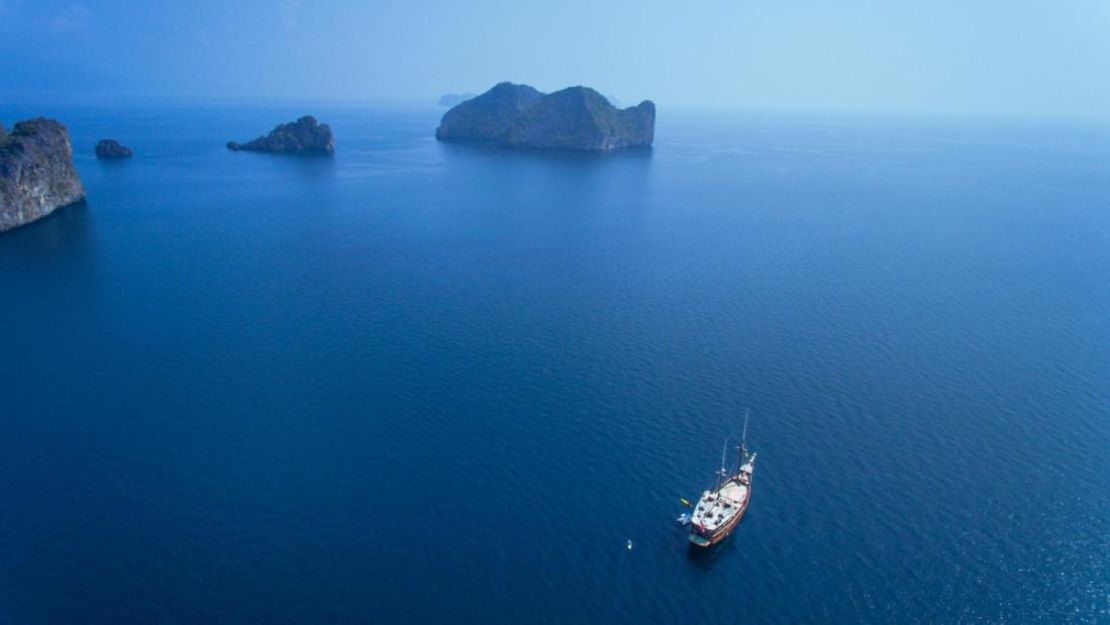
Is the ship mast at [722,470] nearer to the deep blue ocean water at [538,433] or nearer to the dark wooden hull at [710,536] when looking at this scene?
the deep blue ocean water at [538,433]

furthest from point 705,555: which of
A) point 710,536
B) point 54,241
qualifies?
point 54,241

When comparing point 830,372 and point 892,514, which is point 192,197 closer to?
point 830,372

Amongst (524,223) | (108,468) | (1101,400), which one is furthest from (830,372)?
(524,223)

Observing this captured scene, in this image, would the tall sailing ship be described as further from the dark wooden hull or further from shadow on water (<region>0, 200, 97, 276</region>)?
shadow on water (<region>0, 200, 97, 276</region>)

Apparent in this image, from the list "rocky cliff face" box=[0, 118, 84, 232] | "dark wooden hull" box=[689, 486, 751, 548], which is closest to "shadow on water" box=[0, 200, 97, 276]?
"rocky cliff face" box=[0, 118, 84, 232]

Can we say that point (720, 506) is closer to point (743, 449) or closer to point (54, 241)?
point (743, 449)

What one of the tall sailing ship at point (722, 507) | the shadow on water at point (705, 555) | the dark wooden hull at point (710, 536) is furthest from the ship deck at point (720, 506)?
the shadow on water at point (705, 555)
